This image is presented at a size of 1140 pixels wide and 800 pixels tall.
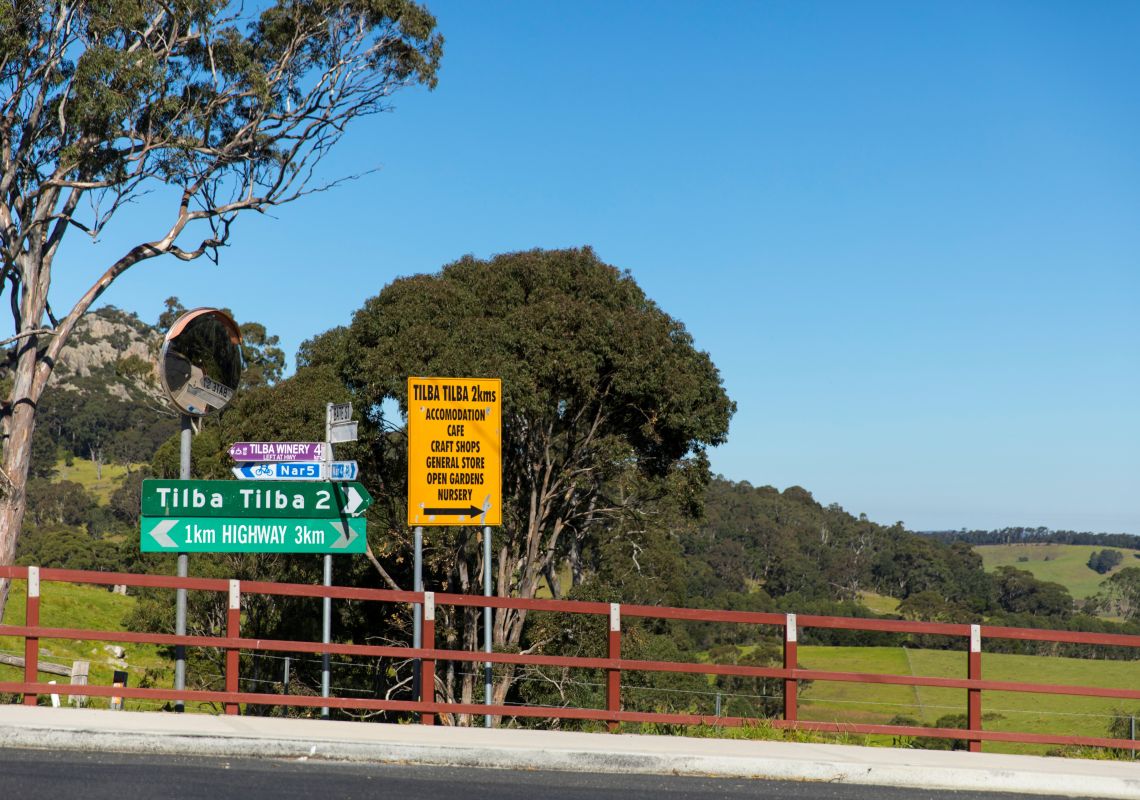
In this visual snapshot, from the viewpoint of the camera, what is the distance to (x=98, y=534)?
106812 mm

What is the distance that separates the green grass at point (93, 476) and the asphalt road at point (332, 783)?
12153 cm

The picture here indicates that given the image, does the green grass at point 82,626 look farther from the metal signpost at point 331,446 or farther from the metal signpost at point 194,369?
the metal signpost at point 194,369

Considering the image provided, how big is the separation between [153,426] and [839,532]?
2973 inches

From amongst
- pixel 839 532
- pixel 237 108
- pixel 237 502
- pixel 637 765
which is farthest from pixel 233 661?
pixel 839 532

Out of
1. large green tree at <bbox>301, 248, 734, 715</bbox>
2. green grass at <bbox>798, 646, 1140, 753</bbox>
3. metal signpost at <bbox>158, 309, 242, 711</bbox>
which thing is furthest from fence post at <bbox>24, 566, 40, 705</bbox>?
green grass at <bbox>798, 646, 1140, 753</bbox>

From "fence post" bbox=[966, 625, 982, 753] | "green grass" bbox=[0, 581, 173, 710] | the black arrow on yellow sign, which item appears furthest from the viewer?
"green grass" bbox=[0, 581, 173, 710]

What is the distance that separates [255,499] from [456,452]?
2515 mm

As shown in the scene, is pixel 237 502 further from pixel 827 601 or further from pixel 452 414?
pixel 827 601

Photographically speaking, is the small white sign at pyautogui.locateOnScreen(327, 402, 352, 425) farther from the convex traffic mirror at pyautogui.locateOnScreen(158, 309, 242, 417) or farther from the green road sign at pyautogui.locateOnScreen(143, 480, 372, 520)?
the green road sign at pyautogui.locateOnScreen(143, 480, 372, 520)

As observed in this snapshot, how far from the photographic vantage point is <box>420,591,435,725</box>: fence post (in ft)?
36.5

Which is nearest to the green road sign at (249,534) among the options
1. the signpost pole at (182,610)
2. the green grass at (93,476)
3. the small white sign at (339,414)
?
the signpost pole at (182,610)

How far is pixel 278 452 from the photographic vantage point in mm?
13961

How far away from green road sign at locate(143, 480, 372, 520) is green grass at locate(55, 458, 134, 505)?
118 meters

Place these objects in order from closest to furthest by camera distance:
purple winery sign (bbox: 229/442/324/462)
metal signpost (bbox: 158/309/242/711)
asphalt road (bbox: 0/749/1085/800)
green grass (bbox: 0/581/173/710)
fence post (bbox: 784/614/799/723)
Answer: asphalt road (bbox: 0/749/1085/800) → fence post (bbox: 784/614/799/723) → metal signpost (bbox: 158/309/242/711) → purple winery sign (bbox: 229/442/324/462) → green grass (bbox: 0/581/173/710)
